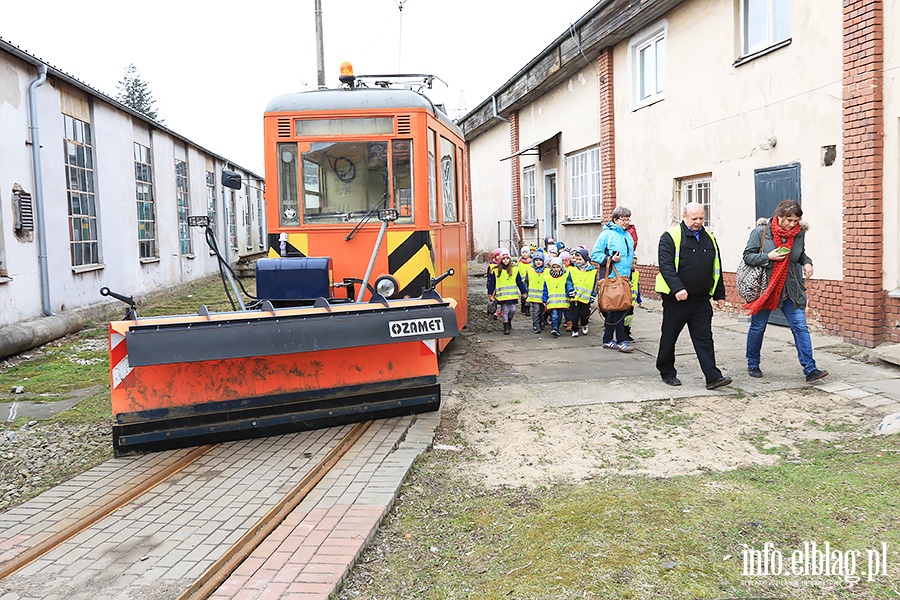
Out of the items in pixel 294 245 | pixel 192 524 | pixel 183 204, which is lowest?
pixel 192 524

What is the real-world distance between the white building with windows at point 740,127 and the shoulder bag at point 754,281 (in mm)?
1896

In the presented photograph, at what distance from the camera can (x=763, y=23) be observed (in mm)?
10844

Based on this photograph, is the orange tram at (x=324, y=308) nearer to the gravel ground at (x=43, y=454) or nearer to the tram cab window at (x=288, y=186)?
the tram cab window at (x=288, y=186)

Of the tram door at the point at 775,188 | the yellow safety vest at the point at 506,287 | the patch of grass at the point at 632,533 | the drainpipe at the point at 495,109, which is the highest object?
the drainpipe at the point at 495,109

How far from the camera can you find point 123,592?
12.0ft

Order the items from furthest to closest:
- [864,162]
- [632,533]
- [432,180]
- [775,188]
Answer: [775,188], [864,162], [432,180], [632,533]

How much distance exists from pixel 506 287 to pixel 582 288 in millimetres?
1168

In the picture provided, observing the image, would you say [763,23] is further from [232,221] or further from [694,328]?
[232,221]

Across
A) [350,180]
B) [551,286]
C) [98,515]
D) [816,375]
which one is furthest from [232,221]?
[98,515]

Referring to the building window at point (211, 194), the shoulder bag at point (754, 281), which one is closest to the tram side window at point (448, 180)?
the shoulder bag at point (754, 281)

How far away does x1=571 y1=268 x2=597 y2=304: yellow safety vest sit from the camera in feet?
35.4

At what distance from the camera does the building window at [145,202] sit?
18.3 metres

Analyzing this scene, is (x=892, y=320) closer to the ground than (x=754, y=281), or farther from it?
closer to the ground

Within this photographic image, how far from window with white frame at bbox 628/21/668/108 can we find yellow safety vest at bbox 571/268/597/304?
15.4 ft
